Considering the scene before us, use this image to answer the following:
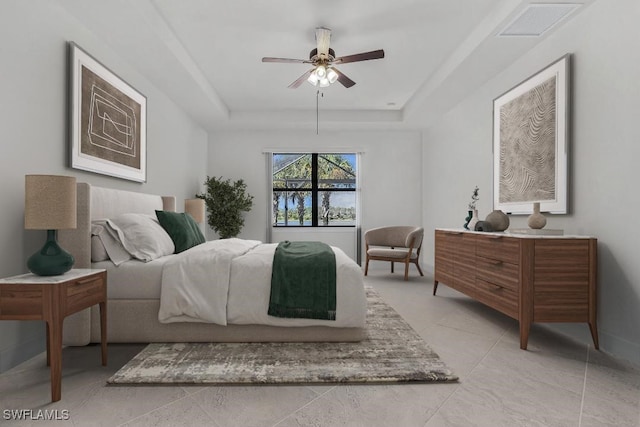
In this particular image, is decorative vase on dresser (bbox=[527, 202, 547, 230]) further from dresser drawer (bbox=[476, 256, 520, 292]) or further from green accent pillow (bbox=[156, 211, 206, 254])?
green accent pillow (bbox=[156, 211, 206, 254])

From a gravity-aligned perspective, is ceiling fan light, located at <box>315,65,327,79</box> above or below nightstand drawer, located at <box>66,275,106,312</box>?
above

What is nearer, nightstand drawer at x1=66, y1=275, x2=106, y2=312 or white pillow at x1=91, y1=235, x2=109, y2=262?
nightstand drawer at x1=66, y1=275, x2=106, y2=312

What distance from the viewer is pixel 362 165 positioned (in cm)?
689

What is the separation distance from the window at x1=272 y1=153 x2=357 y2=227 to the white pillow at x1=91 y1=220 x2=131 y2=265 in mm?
4316

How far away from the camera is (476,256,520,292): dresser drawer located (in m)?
2.73

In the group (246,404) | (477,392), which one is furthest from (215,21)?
(477,392)

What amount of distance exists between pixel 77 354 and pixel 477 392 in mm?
2482

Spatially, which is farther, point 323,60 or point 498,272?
point 323,60

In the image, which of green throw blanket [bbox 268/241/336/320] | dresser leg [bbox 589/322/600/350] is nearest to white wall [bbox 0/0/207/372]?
green throw blanket [bbox 268/241/336/320]

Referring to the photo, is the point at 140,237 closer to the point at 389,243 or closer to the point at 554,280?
the point at 554,280

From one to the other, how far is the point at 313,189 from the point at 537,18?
15.2ft

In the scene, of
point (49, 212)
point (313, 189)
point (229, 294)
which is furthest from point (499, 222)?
point (313, 189)

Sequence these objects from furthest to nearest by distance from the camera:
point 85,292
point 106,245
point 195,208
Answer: point 195,208 → point 106,245 → point 85,292

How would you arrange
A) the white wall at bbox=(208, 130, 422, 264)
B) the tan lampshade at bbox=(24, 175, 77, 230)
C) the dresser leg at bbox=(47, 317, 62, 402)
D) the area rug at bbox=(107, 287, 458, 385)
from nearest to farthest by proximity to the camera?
1. the dresser leg at bbox=(47, 317, 62, 402)
2. the tan lampshade at bbox=(24, 175, 77, 230)
3. the area rug at bbox=(107, 287, 458, 385)
4. the white wall at bbox=(208, 130, 422, 264)
